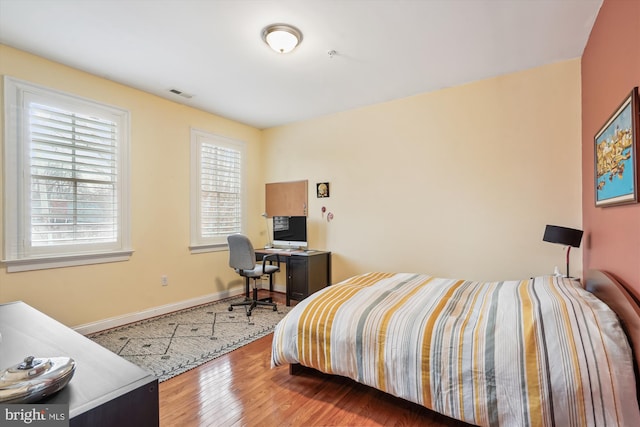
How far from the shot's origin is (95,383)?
37.9 inches

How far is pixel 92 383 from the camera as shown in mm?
961

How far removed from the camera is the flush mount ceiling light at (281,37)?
7.73 feet

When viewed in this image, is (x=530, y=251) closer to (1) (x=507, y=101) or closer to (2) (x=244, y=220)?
(1) (x=507, y=101)

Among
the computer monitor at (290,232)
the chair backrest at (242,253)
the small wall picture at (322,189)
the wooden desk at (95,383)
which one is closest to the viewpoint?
the wooden desk at (95,383)

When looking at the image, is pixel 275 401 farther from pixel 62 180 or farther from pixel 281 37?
pixel 62 180

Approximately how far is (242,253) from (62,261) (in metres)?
1.74

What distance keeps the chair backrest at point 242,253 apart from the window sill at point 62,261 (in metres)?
1.13

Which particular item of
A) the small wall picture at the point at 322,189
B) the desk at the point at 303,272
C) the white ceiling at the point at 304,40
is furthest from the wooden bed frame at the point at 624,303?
the small wall picture at the point at 322,189

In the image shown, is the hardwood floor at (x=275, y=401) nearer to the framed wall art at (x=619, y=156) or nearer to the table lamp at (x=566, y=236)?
the framed wall art at (x=619, y=156)

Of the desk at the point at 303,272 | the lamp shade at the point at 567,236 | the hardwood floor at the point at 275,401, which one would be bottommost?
the hardwood floor at the point at 275,401

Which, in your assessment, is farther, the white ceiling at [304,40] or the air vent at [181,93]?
the air vent at [181,93]

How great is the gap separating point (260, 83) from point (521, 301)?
316 cm

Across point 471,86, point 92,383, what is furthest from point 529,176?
point 92,383

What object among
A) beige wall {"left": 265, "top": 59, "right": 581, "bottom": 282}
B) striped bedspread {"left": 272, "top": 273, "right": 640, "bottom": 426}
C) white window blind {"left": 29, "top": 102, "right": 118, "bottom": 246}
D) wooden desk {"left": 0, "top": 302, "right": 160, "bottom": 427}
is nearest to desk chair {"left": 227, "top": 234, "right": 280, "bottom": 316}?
beige wall {"left": 265, "top": 59, "right": 581, "bottom": 282}
